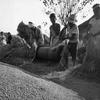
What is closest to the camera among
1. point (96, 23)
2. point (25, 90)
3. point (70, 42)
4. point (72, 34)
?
point (25, 90)

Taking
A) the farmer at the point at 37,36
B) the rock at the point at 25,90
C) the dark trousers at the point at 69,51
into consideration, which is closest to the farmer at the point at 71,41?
the dark trousers at the point at 69,51

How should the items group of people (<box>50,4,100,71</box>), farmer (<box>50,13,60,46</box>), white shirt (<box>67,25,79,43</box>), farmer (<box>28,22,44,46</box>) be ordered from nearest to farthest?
group of people (<box>50,4,100,71</box>)
white shirt (<box>67,25,79,43</box>)
farmer (<box>50,13,60,46</box>)
farmer (<box>28,22,44,46</box>)

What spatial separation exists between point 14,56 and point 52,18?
224cm

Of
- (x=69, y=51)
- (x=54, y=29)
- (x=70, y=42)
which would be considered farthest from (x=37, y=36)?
(x=70, y=42)

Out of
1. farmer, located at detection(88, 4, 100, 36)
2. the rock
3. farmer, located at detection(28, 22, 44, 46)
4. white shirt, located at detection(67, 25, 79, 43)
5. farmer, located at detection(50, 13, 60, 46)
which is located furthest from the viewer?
farmer, located at detection(28, 22, 44, 46)

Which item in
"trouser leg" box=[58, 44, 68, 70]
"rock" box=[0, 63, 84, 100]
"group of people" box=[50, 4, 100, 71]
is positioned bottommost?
"rock" box=[0, 63, 84, 100]

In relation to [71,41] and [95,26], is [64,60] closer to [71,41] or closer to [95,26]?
[71,41]

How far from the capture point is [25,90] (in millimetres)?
2502

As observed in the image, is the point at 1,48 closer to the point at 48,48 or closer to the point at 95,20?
the point at 48,48

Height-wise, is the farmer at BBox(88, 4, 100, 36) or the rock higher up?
Answer: the farmer at BBox(88, 4, 100, 36)

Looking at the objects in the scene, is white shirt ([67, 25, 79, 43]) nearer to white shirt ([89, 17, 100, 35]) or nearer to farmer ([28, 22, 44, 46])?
white shirt ([89, 17, 100, 35])

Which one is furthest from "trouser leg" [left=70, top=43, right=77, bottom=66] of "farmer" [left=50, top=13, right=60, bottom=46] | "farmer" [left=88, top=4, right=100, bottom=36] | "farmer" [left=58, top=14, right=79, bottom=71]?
"farmer" [left=50, top=13, right=60, bottom=46]

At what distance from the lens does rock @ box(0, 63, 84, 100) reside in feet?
7.73

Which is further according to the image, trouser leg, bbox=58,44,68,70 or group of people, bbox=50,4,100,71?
trouser leg, bbox=58,44,68,70
